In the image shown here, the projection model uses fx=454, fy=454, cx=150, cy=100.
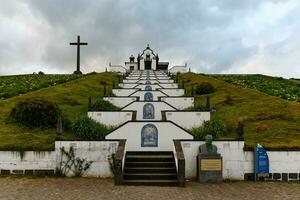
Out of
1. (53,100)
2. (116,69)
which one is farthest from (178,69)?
(53,100)

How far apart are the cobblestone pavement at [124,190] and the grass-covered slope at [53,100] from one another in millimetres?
2386

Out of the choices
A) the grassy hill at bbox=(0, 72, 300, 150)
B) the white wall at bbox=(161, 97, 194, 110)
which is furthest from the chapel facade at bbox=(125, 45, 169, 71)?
the white wall at bbox=(161, 97, 194, 110)

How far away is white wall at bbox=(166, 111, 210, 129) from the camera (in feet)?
86.0

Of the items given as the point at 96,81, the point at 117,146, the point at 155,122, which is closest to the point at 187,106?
the point at 155,122

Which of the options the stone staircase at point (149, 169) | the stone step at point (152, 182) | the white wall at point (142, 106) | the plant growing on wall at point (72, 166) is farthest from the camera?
the white wall at point (142, 106)

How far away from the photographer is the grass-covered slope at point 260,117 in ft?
71.8

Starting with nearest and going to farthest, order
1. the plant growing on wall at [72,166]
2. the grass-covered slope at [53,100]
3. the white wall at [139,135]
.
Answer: the plant growing on wall at [72,166]
the grass-covered slope at [53,100]
the white wall at [139,135]

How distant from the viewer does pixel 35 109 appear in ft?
79.9

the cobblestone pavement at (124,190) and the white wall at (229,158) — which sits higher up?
the white wall at (229,158)

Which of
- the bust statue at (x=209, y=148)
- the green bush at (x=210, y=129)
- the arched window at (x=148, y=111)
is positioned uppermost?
the arched window at (x=148, y=111)

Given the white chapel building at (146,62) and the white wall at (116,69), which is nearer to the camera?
the white wall at (116,69)

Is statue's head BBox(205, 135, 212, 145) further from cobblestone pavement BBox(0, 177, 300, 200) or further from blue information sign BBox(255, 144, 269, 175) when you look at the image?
blue information sign BBox(255, 144, 269, 175)

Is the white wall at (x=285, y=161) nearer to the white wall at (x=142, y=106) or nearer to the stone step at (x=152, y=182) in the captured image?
the stone step at (x=152, y=182)

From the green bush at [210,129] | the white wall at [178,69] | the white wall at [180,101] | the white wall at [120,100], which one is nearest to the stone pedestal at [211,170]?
the green bush at [210,129]
